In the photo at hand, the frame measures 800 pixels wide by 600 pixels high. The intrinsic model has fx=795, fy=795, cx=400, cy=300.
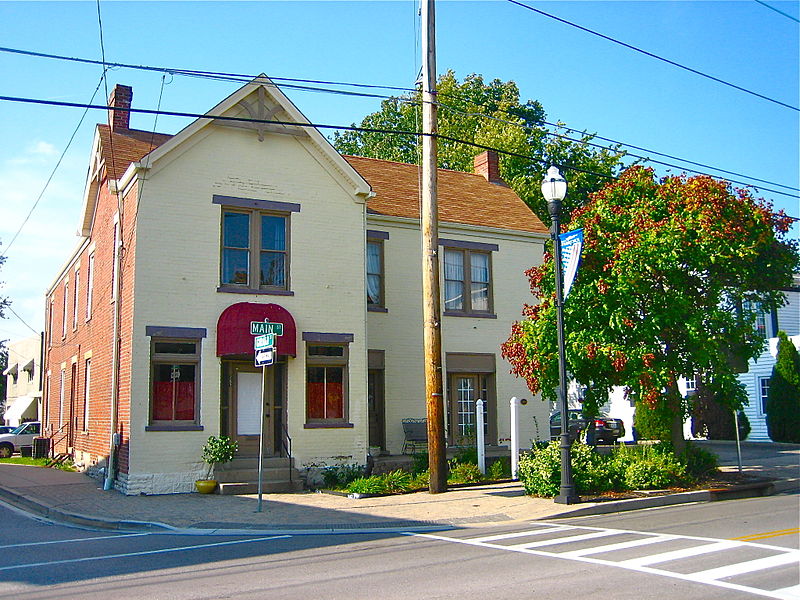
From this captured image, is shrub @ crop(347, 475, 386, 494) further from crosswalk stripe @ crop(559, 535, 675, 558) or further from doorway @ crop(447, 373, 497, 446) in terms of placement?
crosswalk stripe @ crop(559, 535, 675, 558)

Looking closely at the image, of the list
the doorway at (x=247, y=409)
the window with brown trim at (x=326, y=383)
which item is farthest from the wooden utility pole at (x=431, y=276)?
the doorway at (x=247, y=409)

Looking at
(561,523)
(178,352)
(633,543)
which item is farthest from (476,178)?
(633,543)

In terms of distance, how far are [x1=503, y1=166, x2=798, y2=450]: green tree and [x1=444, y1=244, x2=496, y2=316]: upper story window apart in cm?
530

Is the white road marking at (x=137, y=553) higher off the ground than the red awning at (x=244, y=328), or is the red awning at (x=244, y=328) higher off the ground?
the red awning at (x=244, y=328)

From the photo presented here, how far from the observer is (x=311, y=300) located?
1938 centimetres

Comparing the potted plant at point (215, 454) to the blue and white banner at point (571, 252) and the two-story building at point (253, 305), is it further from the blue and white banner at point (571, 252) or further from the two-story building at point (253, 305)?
the blue and white banner at point (571, 252)

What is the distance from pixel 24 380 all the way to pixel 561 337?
163ft

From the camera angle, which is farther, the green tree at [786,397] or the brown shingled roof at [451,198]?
the green tree at [786,397]

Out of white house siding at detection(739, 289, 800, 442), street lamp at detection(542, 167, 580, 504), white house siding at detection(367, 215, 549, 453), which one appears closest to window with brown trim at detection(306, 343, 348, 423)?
white house siding at detection(367, 215, 549, 453)

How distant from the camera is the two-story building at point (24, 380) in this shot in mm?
47406

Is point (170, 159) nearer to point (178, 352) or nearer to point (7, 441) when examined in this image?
point (178, 352)

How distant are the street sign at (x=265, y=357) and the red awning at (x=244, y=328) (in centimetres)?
326

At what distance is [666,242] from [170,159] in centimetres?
1113

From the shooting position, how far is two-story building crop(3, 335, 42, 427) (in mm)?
47406
